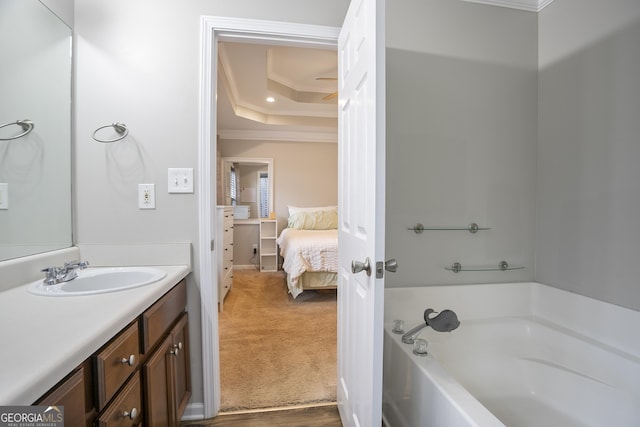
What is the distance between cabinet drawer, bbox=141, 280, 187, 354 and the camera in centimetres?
97

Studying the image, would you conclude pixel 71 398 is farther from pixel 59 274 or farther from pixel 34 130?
pixel 34 130

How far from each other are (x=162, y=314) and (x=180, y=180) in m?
0.69

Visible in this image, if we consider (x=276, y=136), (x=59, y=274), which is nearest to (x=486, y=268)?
(x=59, y=274)

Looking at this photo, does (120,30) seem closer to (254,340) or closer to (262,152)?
(254,340)

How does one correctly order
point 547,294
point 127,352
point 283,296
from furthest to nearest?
1. point 283,296
2. point 547,294
3. point 127,352

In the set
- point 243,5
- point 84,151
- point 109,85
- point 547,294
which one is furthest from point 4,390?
point 547,294

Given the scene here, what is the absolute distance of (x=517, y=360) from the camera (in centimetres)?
149

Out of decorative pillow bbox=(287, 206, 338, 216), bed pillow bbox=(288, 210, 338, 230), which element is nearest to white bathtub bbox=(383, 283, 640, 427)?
bed pillow bbox=(288, 210, 338, 230)

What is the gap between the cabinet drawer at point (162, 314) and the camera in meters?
0.97

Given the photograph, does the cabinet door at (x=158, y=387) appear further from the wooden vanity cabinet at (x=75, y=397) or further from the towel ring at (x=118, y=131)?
the towel ring at (x=118, y=131)

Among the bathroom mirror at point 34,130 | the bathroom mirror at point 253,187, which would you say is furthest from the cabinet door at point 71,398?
the bathroom mirror at point 253,187

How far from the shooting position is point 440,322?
1.18 m

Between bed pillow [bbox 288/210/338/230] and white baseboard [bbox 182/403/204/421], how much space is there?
130 inches

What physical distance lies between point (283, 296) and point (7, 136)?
292 cm
